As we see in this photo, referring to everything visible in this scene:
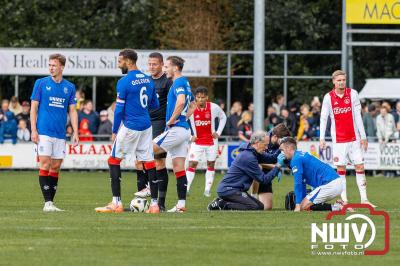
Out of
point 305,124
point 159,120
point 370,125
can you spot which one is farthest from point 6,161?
point 159,120

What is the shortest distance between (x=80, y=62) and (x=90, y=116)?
81.3 inches

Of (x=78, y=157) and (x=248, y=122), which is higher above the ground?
(x=248, y=122)

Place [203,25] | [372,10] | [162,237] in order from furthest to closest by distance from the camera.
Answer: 1. [203,25]
2. [372,10]
3. [162,237]

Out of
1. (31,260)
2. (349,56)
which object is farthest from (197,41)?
(31,260)

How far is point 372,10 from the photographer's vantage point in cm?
3588

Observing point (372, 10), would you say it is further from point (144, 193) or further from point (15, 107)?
point (144, 193)

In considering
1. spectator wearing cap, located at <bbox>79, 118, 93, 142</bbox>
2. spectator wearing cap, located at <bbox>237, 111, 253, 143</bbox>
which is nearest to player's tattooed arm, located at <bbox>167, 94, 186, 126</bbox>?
spectator wearing cap, located at <bbox>237, 111, 253, 143</bbox>

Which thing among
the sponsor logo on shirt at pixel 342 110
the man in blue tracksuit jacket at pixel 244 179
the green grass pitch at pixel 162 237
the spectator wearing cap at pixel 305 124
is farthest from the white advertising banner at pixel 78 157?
the man in blue tracksuit jacket at pixel 244 179

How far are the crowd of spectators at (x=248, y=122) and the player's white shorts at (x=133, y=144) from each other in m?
15.6

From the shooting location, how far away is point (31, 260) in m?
11.6

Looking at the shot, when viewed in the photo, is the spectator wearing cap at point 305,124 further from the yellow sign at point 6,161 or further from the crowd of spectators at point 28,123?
the yellow sign at point 6,161

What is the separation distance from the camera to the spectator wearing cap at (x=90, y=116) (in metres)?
34.6

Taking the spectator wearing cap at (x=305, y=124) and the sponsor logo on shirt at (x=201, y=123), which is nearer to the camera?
the sponsor logo on shirt at (x=201, y=123)

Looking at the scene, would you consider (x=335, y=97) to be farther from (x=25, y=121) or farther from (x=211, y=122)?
(x=25, y=121)
